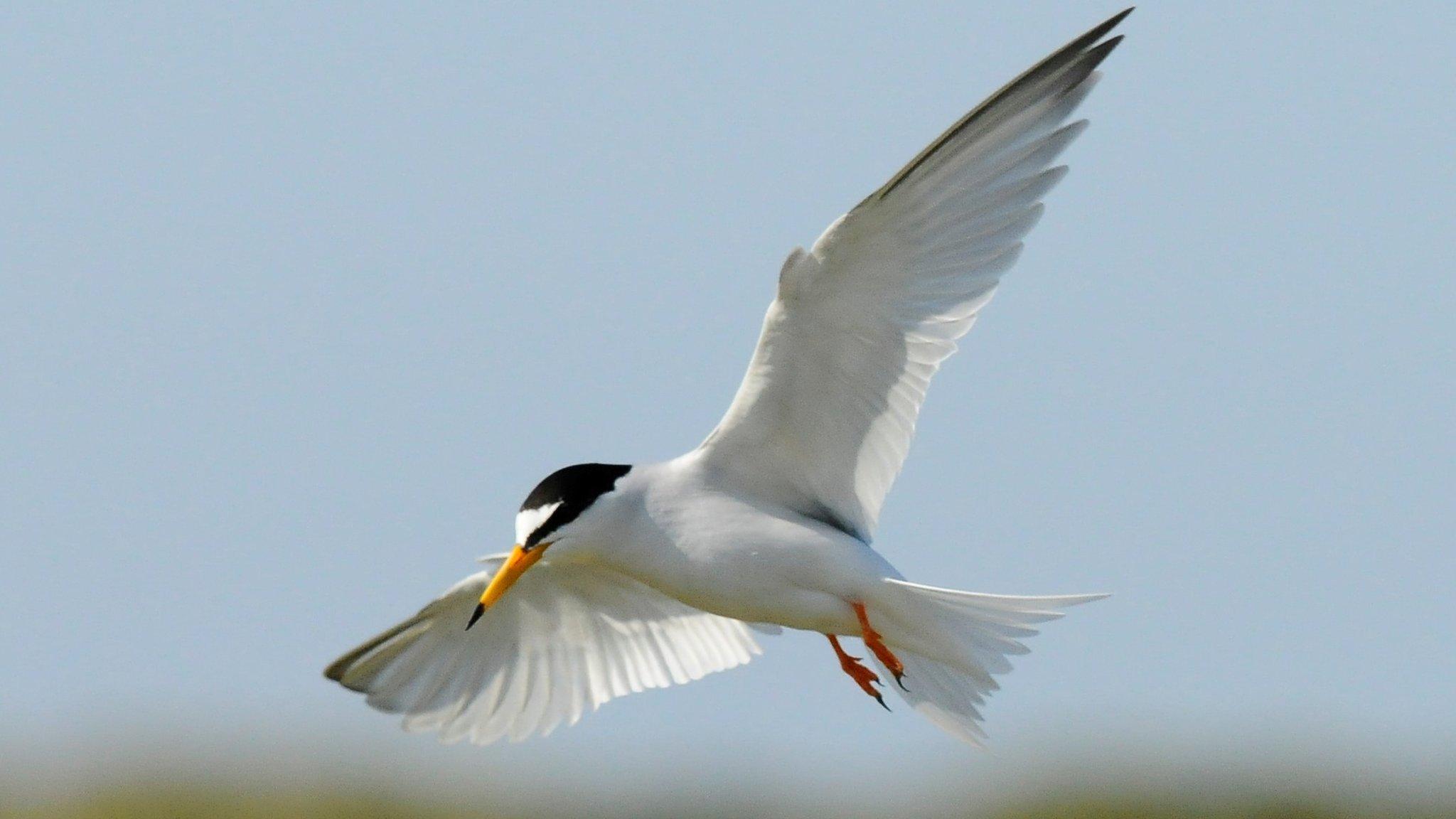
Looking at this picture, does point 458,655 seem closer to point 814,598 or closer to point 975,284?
point 814,598

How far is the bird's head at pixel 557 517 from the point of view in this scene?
6.40 metres

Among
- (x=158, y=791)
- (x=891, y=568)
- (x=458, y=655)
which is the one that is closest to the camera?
(x=891, y=568)

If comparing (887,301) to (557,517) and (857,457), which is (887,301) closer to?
(857,457)

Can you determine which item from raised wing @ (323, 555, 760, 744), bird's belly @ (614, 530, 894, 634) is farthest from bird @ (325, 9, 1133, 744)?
raised wing @ (323, 555, 760, 744)

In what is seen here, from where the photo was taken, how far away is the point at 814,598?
6469 millimetres

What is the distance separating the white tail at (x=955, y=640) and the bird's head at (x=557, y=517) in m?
1.10

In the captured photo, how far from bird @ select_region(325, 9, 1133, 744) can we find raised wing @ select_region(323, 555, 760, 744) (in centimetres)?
84

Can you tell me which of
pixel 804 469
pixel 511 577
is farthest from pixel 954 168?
pixel 511 577

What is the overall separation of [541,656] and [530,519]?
1854 millimetres

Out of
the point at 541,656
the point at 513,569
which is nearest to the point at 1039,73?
→ the point at 513,569

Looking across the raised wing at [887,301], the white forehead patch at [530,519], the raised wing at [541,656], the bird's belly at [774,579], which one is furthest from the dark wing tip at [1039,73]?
the raised wing at [541,656]

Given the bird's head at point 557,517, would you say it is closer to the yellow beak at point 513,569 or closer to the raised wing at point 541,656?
the yellow beak at point 513,569

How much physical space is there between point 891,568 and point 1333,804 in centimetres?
569

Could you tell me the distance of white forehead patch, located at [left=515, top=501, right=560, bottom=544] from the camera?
20.9ft
